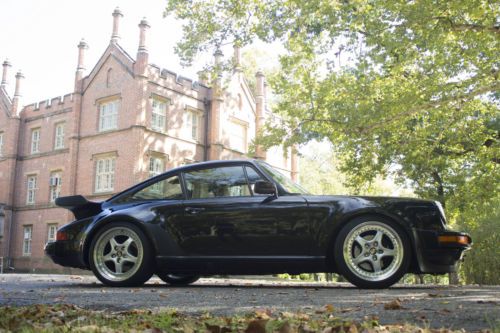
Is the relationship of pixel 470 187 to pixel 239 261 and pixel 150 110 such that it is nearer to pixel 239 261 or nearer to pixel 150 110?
pixel 239 261

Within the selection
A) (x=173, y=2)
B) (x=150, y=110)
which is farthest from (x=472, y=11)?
(x=150, y=110)

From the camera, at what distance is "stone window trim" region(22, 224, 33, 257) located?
3303 centimetres

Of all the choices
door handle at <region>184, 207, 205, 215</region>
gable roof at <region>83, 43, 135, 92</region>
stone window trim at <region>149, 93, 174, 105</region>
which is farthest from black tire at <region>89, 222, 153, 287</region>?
gable roof at <region>83, 43, 135, 92</region>

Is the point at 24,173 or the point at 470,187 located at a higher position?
the point at 24,173

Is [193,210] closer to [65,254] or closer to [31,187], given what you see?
[65,254]

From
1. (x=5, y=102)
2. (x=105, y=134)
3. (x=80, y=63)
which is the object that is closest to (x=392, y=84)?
(x=105, y=134)

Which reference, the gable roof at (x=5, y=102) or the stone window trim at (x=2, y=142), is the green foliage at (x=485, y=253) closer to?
the stone window trim at (x=2, y=142)

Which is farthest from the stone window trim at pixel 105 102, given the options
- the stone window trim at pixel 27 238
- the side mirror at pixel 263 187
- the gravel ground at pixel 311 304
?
the gravel ground at pixel 311 304

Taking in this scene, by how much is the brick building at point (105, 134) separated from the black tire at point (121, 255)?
20.9m

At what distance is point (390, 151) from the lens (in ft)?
58.3

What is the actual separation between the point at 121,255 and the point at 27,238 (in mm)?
29981

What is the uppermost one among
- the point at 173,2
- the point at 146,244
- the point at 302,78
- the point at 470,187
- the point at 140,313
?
the point at 173,2

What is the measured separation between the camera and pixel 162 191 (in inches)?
251

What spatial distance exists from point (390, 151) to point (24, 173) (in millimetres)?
25240
